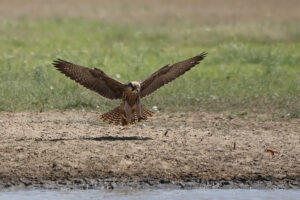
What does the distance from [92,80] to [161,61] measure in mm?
6148

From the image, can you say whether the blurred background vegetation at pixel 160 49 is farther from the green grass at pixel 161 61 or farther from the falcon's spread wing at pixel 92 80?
the falcon's spread wing at pixel 92 80

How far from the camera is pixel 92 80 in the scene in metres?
8.47

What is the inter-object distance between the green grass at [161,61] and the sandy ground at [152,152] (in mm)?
1172

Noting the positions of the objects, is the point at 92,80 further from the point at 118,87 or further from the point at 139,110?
the point at 139,110

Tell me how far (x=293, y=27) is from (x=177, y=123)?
35.0 ft

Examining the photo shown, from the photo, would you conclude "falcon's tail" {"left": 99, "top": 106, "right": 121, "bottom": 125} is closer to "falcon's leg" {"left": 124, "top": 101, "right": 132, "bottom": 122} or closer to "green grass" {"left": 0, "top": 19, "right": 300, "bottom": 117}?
"falcon's leg" {"left": 124, "top": 101, "right": 132, "bottom": 122}

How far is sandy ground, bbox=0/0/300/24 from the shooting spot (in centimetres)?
2214

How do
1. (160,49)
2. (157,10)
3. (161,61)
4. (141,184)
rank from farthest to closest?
(157,10) → (160,49) → (161,61) → (141,184)

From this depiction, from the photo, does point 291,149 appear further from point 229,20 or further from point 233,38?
point 229,20

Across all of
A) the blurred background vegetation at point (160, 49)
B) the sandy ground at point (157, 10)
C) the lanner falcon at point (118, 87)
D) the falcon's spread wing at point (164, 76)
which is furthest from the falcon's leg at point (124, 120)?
the sandy ground at point (157, 10)

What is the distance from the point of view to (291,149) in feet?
26.0

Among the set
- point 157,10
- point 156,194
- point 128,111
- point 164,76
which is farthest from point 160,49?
point 156,194

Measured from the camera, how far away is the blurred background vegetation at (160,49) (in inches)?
426

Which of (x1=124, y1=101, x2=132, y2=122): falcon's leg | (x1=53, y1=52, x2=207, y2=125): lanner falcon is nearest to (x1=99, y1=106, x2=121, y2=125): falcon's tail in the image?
(x1=53, y1=52, x2=207, y2=125): lanner falcon
